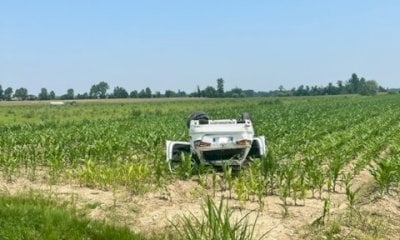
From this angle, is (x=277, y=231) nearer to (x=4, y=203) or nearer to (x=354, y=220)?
(x=354, y=220)

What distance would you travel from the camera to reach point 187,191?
32.3 feet

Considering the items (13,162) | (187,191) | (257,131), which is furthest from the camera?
(257,131)

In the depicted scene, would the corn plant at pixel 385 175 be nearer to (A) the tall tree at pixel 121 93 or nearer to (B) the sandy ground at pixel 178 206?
(B) the sandy ground at pixel 178 206

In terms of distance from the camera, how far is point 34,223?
23.5 feet

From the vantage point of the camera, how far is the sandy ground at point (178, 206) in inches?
295

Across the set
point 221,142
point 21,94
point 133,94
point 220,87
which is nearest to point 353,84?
point 220,87

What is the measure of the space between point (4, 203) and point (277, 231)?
156 inches

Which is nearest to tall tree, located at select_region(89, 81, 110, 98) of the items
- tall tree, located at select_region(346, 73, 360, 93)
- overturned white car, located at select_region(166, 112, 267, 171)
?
tall tree, located at select_region(346, 73, 360, 93)

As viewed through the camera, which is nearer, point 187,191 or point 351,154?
point 187,191

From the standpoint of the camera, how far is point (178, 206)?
8.60 m

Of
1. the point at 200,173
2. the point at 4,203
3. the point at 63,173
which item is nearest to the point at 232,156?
the point at 200,173

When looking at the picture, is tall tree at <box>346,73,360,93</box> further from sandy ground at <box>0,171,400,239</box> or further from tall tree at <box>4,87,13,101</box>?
sandy ground at <box>0,171,400,239</box>

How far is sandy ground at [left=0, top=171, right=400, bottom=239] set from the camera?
7482 mm

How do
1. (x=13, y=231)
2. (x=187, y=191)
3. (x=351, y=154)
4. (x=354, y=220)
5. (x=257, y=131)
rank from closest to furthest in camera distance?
1. (x=13, y=231)
2. (x=354, y=220)
3. (x=187, y=191)
4. (x=351, y=154)
5. (x=257, y=131)
